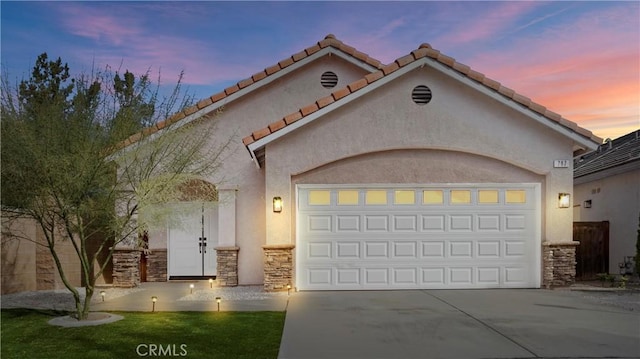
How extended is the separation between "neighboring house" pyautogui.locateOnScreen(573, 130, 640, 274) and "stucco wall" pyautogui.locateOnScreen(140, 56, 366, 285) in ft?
24.2

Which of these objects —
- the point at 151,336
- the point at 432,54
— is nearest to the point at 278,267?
the point at 151,336

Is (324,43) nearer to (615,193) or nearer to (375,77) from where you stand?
(375,77)

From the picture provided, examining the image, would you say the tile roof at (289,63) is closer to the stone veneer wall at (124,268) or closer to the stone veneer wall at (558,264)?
the stone veneer wall at (124,268)

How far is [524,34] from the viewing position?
14.1m

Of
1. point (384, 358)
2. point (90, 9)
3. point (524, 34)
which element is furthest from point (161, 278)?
point (524, 34)

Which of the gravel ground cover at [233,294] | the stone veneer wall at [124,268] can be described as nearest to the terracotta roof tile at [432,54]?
the gravel ground cover at [233,294]

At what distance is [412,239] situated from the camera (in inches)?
471

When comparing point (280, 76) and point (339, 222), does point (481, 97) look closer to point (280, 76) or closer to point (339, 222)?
point (339, 222)

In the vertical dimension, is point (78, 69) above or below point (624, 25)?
below

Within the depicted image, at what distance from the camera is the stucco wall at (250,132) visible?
43.8 ft

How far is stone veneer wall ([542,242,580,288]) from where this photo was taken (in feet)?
38.9

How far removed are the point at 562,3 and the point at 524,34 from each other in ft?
4.49

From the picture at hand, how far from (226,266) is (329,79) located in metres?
5.75

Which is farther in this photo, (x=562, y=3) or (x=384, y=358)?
(x=562, y=3)
